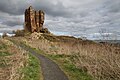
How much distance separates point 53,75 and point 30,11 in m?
83.6

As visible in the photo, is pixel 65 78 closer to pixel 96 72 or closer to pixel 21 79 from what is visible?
pixel 96 72

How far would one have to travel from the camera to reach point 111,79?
1230 cm

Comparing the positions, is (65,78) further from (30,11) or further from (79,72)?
(30,11)

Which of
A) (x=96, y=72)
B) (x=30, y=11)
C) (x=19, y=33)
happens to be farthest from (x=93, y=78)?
(x=30, y=11)

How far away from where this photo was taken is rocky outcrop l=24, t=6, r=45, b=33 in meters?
97.3

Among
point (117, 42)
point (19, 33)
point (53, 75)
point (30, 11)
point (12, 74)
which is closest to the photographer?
point (117, 42)

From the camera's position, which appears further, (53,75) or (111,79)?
(53,75)

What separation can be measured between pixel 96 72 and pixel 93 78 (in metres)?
0.45

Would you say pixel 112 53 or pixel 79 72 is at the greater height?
pixel 112 53

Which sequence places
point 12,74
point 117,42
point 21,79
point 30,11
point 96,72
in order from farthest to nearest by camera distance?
1. point 30,11
2. point 96,72
3. point 21,79
4. point 12,74
5. point 117,42

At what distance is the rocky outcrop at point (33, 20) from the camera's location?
97.3 meters

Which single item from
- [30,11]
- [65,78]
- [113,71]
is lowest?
[65,78]

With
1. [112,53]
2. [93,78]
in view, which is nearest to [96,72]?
[93,78]

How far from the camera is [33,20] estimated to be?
9900 centimetres
